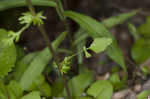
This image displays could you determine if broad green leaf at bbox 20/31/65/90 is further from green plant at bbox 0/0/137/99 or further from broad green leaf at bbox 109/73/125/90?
broad green leaf at bbox 109/73/125/90

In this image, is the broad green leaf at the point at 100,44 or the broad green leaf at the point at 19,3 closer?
the broad green leaf at the point at 100,44

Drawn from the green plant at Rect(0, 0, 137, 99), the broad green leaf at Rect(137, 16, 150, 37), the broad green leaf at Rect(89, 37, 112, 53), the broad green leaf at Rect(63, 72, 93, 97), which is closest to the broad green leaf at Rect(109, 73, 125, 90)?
the green plant at Rect(0, 0, 137, 99)

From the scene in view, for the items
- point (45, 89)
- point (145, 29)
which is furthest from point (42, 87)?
point (145, 29)

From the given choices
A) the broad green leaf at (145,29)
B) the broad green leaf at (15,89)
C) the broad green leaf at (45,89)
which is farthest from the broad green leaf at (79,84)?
the broad green leaf at (145,29)

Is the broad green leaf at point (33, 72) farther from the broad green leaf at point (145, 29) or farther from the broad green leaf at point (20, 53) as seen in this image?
the broad green leaf at point (145, 29)

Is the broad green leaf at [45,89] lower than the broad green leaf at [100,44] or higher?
lower

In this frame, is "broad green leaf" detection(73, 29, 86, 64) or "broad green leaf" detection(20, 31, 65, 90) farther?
"broad green leaf" detection(73, 29, 86, 64)
